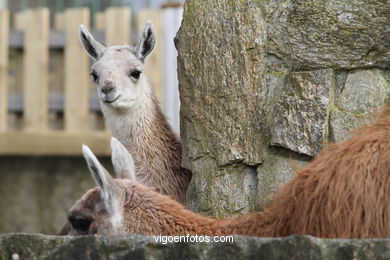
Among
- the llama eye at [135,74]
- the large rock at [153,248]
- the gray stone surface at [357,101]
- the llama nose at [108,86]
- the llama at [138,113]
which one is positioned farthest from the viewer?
the llama eye at [135,74]

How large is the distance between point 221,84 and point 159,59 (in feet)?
19.4

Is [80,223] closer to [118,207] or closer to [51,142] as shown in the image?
[118,207]

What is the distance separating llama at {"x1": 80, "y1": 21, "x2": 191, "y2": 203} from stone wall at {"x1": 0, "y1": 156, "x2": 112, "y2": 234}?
153 inches

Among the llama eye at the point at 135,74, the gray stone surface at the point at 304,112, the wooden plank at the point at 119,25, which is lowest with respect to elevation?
the gray stone surface at the point at 304,112

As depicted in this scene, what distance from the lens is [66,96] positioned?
45.8 feet

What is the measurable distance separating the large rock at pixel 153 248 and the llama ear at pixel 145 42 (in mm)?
4969

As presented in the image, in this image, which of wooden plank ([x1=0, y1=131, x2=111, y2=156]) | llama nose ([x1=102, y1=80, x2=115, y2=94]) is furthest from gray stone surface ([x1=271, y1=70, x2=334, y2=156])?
wooden plank ([x1=0, y1=131, x2=111, y2=156])

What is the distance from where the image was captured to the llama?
31.2 feet

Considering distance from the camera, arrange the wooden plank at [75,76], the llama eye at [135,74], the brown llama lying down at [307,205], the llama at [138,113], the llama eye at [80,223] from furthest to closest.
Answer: the wooden plank at [75,76] → the llama eye at [135,74] → the llama at [138,113] → the llama eye at [80,223] → the brown llama lying down at [307,205]

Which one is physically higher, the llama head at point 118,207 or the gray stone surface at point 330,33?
the gray stone surface at point 330,33

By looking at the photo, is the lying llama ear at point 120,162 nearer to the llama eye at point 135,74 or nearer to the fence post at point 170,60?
the llama eye at point 135,74

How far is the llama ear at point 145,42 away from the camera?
10.3 metres

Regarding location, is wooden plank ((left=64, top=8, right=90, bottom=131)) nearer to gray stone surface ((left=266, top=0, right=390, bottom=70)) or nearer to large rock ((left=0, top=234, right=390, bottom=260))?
gray stone surface ((left=266, top=0, right=390, bottom=70))

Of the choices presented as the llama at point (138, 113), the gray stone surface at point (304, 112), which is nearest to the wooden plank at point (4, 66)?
the llama at point (138, 113)
